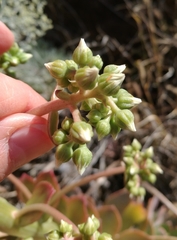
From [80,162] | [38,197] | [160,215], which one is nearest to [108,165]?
[160,215]

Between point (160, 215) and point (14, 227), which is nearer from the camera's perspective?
point (14, 227)

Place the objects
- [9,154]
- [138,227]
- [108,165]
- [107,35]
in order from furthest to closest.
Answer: [107,35], [108,165], [138,227], [9,154]

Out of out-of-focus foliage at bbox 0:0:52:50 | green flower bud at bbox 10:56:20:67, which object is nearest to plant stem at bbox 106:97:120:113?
green flower bud at bbox 10:56:20:67

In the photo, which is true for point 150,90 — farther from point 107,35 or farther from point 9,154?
point 9,154

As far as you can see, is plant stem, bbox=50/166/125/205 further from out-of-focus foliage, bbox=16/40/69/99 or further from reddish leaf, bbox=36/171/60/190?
out-of-focus foliage, bbox=16/40/69/99

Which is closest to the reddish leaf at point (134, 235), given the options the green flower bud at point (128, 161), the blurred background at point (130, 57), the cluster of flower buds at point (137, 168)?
the cluster of flower buds at point (137, 168)

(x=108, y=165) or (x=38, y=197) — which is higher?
(x=38, y=197)
